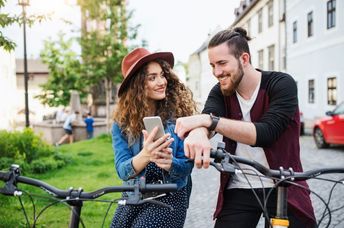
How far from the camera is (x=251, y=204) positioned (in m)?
2.46

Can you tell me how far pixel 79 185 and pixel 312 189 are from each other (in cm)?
429

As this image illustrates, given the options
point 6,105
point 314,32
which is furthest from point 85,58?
point 6,105

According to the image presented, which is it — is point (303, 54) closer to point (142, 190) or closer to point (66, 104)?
point (66, 104)

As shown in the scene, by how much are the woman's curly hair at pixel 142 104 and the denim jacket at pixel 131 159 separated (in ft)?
0.17

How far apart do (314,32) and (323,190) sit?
17902 millimetres

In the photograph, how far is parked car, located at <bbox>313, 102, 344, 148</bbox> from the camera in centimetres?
1295

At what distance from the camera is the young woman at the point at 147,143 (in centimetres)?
251

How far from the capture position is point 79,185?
8.53m

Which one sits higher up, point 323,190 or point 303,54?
point 303,54

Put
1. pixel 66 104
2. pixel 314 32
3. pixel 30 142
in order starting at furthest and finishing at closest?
1. pixel 66 104
2. pixel 314 32
3. pixel 30 142

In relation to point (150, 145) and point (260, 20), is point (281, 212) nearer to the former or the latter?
point (150, 145)

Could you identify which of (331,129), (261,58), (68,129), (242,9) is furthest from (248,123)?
(242,9)

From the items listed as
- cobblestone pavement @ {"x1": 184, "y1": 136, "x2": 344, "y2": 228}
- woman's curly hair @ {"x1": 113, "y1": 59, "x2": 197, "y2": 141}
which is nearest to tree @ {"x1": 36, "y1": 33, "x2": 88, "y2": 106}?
cobblestone pavement @ {"x1": 184, "y1": 136, "x2": 344, "y2": 228}

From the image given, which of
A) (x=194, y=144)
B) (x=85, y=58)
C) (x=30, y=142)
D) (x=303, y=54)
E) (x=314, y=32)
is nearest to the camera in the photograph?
(x=194, y=144)
